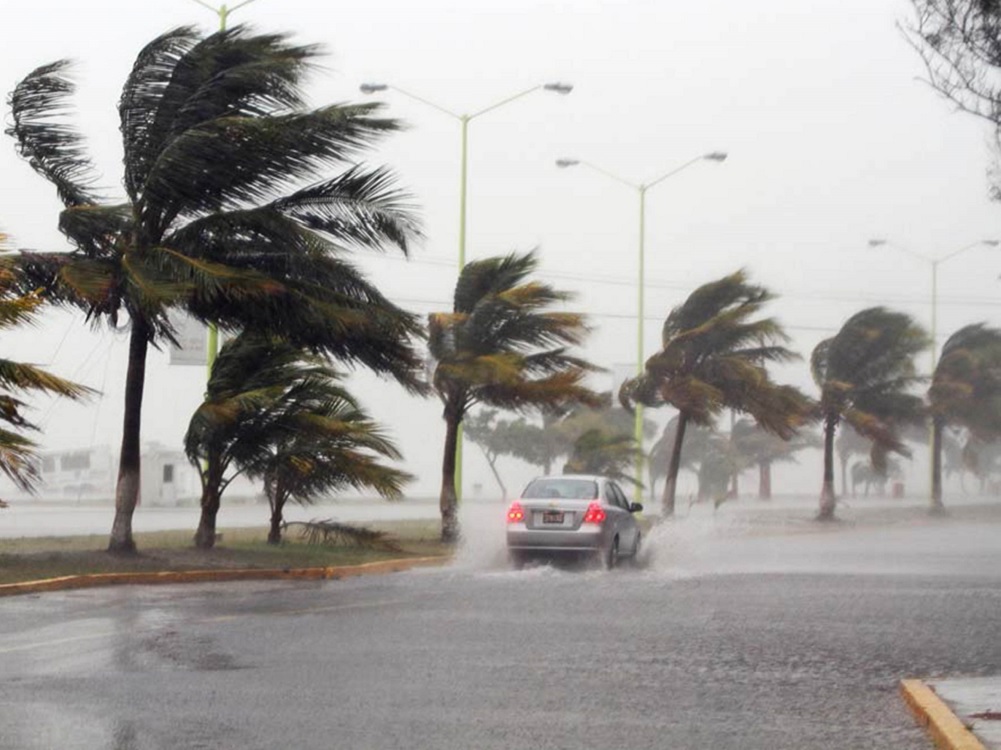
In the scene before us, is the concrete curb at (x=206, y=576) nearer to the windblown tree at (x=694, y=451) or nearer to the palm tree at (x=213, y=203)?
the palm tree at (x=213, y=203)

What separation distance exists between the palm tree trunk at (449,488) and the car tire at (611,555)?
6344 millimetres

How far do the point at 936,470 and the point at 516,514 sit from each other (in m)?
Result: 42.2

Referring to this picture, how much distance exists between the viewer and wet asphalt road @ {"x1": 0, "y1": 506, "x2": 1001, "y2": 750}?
33.0 feet

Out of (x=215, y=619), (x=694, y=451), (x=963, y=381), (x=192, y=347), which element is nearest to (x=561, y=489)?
(x=215, y=619)

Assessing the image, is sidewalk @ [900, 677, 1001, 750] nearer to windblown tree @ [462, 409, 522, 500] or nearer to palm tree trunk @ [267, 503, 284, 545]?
palm tree trunk @ [267, 503, 284, 545]

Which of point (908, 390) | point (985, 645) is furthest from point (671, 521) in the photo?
point (985, 645)

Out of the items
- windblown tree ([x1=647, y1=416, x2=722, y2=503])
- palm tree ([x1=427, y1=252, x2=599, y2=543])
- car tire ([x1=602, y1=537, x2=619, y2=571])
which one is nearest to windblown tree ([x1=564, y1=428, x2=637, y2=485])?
palm tree ([x1=427, y1=252, x2=599, y2=543])

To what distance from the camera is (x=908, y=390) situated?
55.3m

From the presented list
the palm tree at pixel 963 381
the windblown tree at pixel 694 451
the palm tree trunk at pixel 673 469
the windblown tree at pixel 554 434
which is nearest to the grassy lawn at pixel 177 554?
the palm tree trunk at pixel 673 469

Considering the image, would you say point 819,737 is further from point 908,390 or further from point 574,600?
point 908,390

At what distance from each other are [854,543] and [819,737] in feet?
101

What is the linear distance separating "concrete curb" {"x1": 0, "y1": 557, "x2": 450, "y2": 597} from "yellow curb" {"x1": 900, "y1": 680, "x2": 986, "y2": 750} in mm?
10914

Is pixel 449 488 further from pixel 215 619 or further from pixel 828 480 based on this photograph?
pixel 828 480

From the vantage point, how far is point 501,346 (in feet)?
110
